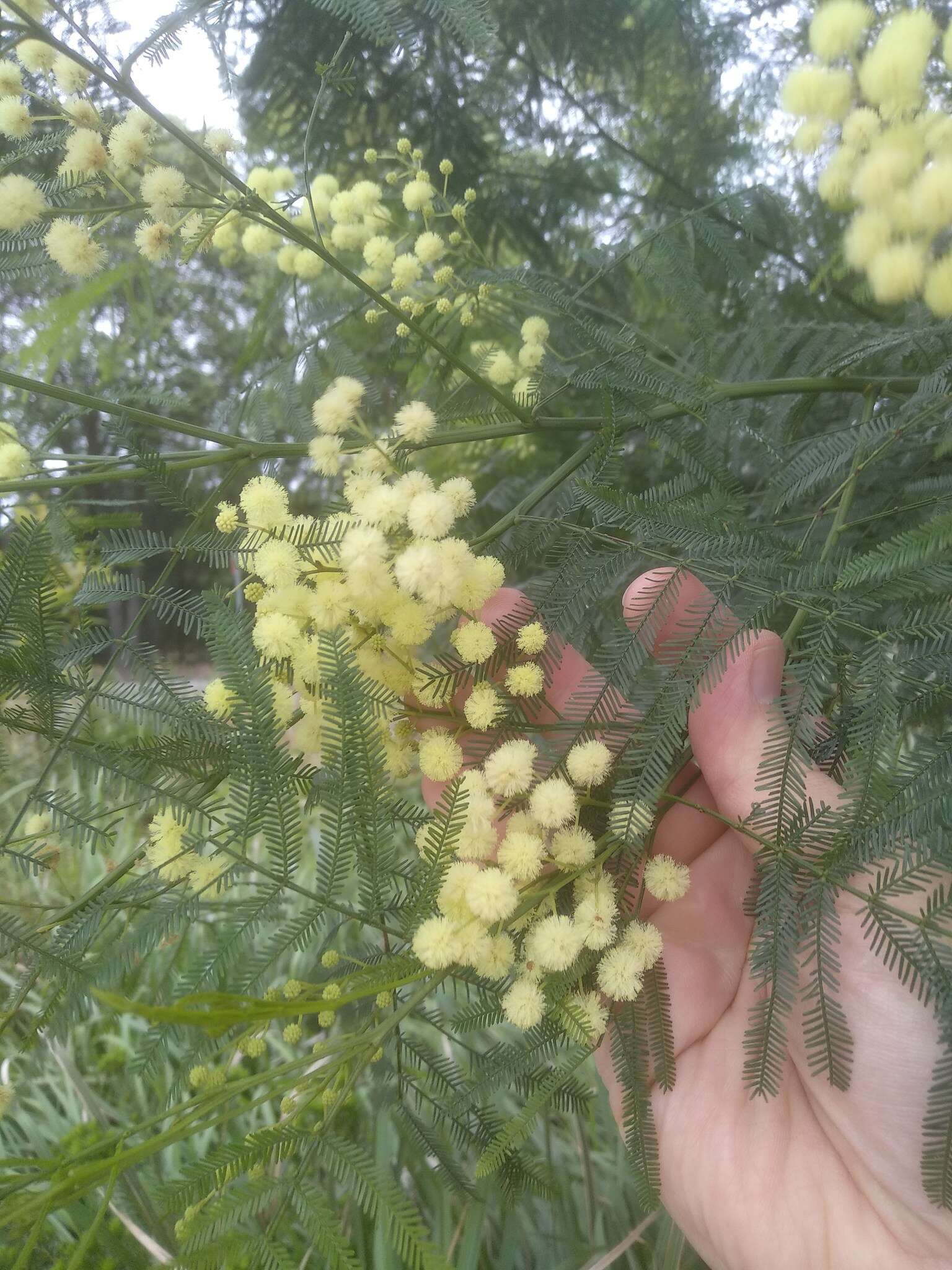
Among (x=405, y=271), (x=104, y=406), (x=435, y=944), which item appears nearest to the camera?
(x=435, y=944)

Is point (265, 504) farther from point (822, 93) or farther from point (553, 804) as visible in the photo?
point (822, 93)

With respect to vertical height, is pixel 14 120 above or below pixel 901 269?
above

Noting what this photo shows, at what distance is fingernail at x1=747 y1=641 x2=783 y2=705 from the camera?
2.21ft

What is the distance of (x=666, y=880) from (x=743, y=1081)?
1.03 feet

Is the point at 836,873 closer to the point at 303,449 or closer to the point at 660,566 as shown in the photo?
the point at 660,566

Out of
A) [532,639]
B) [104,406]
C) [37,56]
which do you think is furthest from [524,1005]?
[37,56]

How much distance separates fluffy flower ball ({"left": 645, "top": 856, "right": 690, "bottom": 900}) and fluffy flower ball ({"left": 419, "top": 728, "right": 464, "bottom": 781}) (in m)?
0.18

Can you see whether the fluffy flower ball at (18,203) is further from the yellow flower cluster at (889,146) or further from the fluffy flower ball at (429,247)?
the yellow flower cluster at (889,146)

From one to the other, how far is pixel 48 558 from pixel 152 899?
0.26 m

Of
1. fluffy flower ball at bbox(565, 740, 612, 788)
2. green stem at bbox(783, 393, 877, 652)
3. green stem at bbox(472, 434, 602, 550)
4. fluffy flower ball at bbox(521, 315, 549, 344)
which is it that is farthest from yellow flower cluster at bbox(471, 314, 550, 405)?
fluffy flower ball at bbox(565, 740, 612, 788)

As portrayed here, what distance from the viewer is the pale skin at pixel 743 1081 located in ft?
2.16

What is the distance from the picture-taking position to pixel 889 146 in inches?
21.0

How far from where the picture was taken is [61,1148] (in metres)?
1.33

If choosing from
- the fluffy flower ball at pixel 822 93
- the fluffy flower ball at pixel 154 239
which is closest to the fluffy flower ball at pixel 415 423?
the fluffy flower ball at pixel 154 239
